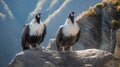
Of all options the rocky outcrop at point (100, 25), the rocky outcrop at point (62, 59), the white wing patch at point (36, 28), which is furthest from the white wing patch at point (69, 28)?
the rocky outcrop at point (100, 25)

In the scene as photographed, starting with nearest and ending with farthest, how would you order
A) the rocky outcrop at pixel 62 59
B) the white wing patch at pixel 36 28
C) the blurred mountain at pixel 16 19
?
the rocky outcrop at pixel 62 59, the white wing patch at pixel 36 28, the blurred mountain at pixel 16 19

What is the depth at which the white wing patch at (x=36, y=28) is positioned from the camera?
86.4ft

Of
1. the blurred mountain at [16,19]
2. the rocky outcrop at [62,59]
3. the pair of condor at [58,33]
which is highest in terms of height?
the blurred mountain at [16,19]

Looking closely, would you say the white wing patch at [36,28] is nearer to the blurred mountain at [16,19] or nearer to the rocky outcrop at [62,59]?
the rocky outcrop at [62,59]

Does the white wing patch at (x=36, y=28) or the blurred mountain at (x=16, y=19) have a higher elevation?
the blurred mountain at (x=16, y=19)

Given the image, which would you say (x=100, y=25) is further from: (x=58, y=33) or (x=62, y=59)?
(x=62, y=59)

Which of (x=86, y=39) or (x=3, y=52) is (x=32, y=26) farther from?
(x=3, y=52)

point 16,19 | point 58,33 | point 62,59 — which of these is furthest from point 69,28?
point 16,19

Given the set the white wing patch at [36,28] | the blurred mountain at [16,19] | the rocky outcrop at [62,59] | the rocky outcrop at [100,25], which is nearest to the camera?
the rocky outcrop at [62,59]

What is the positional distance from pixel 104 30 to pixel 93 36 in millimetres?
1586

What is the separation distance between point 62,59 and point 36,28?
299 cm

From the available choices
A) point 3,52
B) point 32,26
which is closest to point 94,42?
point 32,26

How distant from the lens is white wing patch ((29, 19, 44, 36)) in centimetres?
2634

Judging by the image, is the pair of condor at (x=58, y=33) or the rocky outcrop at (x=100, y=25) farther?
the rocky outcrop at (x=100, y=25)
